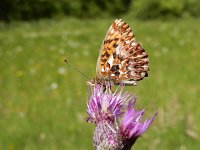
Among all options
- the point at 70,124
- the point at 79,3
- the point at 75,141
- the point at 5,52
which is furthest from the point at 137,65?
the point at 79,3

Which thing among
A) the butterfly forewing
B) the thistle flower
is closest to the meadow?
the butterfly forewing

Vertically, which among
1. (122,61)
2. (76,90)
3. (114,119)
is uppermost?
(122,61)

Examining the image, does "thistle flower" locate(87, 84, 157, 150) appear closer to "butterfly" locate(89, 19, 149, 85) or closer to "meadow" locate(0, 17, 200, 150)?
"butterfly" locate(89, 19, 149, 85)

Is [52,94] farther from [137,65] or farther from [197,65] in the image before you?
[137,65]

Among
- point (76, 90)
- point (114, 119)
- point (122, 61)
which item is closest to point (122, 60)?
point (122, 61)

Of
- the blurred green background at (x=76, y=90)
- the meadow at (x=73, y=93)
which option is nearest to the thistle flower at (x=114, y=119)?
the blurred green background at (x=76, y=90)

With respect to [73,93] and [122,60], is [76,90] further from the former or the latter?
[73,93]
